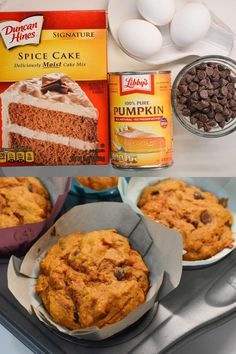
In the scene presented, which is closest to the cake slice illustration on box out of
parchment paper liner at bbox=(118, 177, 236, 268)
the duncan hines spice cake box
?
the duncan hines spice cake box

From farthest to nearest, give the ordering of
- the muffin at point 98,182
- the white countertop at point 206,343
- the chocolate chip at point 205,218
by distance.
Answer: the muffin at point 98,182, the chocolate chip at point 205,218, the white countertop at point 206,343

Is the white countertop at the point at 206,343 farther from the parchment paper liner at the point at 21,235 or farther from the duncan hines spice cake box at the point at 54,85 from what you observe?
the duncan hines spice cake box at the point at 54,85

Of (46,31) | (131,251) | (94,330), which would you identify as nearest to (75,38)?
(46,31)

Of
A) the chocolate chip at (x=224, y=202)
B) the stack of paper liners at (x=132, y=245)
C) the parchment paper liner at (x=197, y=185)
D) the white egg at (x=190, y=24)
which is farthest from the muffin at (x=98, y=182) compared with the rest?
the white egg at (x=190, y=24)

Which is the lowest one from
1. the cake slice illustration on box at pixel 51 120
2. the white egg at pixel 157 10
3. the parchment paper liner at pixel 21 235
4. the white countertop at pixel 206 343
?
the white countertop at pixel 206 343

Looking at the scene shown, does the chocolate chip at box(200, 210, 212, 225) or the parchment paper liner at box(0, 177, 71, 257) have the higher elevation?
the chocolate chip at box(200, 210, 212, 225)

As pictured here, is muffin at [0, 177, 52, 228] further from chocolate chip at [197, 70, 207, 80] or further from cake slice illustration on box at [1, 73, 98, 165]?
chocolate chip at [197, 70, 207, 80]

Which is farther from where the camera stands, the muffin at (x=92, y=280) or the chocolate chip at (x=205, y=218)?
the chocolate chip at (x=205, y=218)

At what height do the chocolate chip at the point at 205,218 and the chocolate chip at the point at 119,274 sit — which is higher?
the chocolate chip at the point at 205,218
